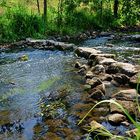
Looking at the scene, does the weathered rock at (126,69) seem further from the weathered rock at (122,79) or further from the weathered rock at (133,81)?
the weathered rock at (133,81)

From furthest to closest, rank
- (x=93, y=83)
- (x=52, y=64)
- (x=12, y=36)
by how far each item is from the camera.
Answer: 1. (x=12, y=36)
2. (x=52, y=64)
3. (x=93, y=83)

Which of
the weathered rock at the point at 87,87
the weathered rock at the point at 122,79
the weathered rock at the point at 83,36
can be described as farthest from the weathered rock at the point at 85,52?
the weathered rock at the point at 83,36

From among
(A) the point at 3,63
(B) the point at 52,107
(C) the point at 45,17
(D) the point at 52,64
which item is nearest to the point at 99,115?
(B) the point at 52,107

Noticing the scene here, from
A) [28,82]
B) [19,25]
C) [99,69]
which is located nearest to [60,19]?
[19,25]

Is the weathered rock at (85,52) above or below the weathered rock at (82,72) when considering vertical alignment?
above

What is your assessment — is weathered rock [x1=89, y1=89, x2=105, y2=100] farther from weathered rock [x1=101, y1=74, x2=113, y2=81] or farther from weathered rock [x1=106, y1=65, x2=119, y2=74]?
weathered rock [x1=106, y1=65, x2=119, y2=74]

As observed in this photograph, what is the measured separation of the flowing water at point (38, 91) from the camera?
26.4 ft

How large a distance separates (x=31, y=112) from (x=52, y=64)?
22.3 ft

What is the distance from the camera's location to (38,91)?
11.1 metres

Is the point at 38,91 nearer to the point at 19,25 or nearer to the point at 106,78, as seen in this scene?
the point at 106,78

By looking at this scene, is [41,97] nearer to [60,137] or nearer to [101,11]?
[60,137]

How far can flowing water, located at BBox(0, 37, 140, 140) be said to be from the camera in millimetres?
8039

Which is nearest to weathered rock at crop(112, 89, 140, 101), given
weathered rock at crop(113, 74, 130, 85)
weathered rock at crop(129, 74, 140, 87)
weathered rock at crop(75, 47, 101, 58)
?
weathered rock at crop(129, 74, 140, 87)

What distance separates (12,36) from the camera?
2180cm
